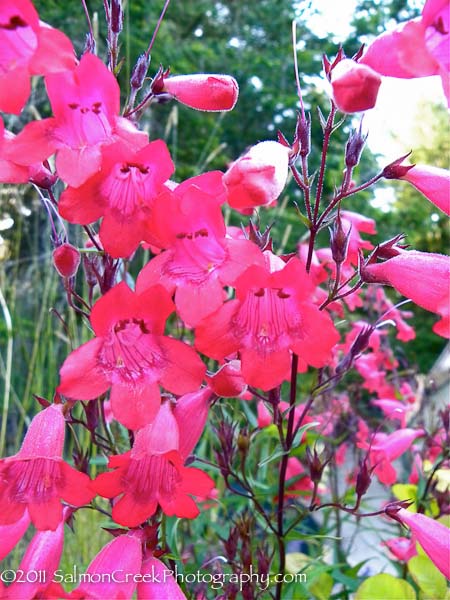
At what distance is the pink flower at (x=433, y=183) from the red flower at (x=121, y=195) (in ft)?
1.25

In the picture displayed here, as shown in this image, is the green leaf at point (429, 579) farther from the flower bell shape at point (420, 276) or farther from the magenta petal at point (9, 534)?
the magenta petal at point (9, 534)

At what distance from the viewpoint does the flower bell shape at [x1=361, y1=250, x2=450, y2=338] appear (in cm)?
79

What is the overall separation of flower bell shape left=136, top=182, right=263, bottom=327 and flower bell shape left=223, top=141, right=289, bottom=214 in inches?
1.5

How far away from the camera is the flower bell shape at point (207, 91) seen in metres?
0.85

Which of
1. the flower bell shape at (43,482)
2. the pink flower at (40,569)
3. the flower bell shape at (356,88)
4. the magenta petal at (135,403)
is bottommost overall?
the pink flower at (40,569)

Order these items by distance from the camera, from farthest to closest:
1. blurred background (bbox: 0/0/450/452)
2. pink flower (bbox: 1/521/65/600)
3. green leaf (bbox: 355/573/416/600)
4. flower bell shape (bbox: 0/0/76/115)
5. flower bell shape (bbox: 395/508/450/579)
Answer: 1. blurred background (bbox: 0/0/450/452)
2. green leaf (bbox: 355/573/416/600)
3. flower bell shape (bbox: 395/508/450/579)
4. pink flower (bbox: 1/521/65/600)
5. flower bell shape (bbox: 0/0/76/115)

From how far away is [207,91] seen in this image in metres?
0.85

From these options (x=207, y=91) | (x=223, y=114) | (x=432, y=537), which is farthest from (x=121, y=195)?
Result: (x=223, y=114)

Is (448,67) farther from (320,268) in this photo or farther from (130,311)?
(320,268)

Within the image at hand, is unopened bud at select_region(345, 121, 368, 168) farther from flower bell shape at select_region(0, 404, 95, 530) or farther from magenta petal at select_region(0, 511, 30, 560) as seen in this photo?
magenta petal at select_region(0, 511, 30, 560)

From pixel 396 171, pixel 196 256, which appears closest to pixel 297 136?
pixel 396 171

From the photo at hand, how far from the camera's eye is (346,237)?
0.91 metres

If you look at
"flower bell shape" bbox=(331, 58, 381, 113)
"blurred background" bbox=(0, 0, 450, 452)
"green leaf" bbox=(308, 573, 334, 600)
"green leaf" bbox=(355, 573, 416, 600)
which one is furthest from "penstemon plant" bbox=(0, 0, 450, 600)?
"blurred background" bbox=(0, 0, 450, 452)

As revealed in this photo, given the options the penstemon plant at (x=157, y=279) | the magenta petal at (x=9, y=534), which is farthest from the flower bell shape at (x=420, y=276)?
the magenta petal at (x=9, y=534)
